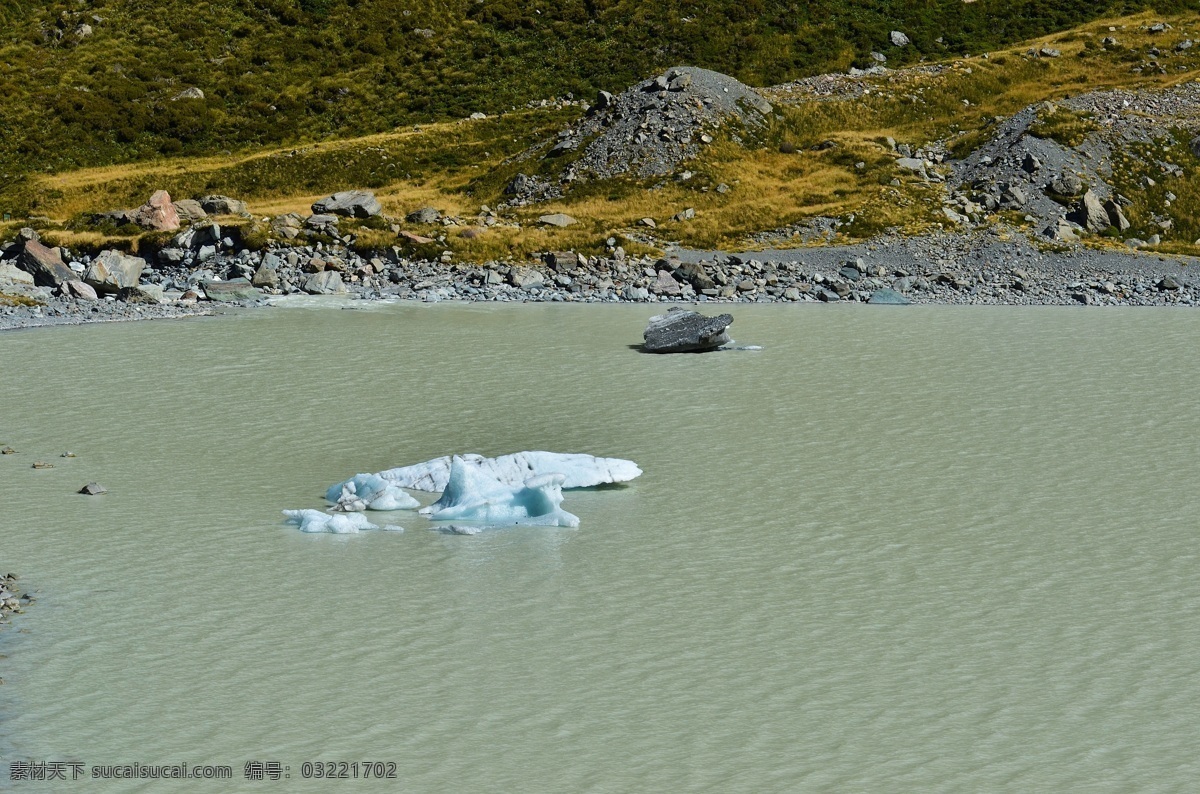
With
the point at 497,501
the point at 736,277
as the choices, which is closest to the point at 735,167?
the point at 736,277

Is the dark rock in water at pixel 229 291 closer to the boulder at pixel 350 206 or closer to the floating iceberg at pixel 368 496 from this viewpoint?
the boulder at pixel 350 206

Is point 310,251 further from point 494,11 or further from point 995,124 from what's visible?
point 494,11

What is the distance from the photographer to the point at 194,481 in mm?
23359

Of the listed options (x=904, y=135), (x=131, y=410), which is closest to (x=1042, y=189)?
(x=904, y=135)

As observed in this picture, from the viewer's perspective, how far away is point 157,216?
60.4 meters

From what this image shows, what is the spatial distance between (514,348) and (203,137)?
57726mm

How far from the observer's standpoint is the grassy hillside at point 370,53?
294 ft

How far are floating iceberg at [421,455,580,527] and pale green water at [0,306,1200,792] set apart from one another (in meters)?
0.55

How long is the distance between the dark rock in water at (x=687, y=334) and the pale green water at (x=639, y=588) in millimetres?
4828

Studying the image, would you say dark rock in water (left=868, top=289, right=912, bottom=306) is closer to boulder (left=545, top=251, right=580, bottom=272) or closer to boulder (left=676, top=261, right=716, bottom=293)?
boulder (left=676, top=261, right=716, bottom=293)

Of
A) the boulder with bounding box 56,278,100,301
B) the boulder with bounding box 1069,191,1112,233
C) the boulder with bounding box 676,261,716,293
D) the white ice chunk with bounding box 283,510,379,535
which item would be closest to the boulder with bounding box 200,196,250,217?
the boulder with bounding box 56,278,100,301

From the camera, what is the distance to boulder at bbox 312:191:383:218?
6234cm

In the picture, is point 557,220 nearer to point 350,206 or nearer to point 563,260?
point 563,260

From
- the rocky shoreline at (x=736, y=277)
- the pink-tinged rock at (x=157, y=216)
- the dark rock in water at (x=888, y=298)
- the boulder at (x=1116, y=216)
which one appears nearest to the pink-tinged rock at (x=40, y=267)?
the rocky shoreline at (x=736, y=277)
